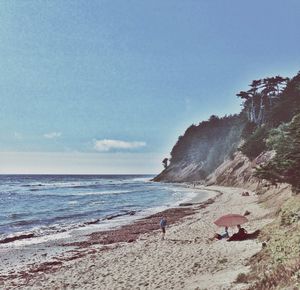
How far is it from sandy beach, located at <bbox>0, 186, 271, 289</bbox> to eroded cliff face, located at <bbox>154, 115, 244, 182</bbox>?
86453mm

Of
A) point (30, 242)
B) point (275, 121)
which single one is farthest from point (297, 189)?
point (275, 121)

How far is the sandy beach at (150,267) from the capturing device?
14883 mm

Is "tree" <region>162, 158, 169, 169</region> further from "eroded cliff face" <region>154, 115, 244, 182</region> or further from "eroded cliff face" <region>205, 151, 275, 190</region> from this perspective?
"eroded cliff face" <region>205, 151, 275, 190</region>

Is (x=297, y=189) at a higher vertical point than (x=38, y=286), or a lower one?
higher

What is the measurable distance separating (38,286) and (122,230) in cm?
1711

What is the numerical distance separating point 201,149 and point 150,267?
116594mm

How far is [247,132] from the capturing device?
292ft

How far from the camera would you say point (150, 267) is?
17.8m

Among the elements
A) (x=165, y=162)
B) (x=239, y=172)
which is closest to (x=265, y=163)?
(x=239, y=172)

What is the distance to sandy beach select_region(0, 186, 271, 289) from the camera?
48.8 ft

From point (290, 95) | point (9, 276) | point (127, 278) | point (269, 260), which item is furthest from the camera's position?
point (290, 95)

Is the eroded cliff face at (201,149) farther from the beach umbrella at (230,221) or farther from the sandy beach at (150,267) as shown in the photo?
the sandy beach at (150,267)

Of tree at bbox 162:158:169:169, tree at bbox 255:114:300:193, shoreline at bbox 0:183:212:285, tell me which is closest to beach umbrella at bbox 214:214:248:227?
tree at bbox 255:114:300:193

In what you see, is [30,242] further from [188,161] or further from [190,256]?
[188,161]
